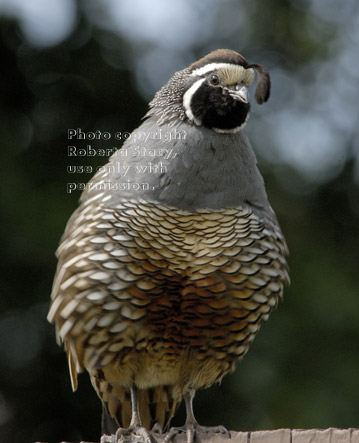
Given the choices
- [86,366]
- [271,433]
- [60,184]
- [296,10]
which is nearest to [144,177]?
[86,366]

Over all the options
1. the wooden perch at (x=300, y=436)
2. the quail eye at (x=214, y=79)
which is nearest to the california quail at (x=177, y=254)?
the quail eye at (x=214, y=79)

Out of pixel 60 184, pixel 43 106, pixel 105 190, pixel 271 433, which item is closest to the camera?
pixel 271 433

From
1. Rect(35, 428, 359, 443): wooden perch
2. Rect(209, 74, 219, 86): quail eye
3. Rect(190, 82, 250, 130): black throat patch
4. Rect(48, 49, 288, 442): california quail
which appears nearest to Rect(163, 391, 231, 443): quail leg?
Rect(48, 49, 288, 442): california quail

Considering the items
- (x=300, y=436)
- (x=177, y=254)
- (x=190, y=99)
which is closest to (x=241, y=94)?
(x=190, y=99)

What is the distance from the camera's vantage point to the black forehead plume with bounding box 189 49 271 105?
13.8 feet

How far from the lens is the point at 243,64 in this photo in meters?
4.20

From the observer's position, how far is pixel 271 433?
9.81 feet

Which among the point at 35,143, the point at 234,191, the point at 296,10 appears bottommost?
the point at 234,191

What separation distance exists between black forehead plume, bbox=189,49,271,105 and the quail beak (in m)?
0.13

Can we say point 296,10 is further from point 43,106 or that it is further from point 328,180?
point 43,106

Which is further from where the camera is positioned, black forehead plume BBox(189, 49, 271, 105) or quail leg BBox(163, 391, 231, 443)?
black forehead plume BBox(189, 49, 271, 105)

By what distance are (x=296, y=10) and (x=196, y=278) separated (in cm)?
401

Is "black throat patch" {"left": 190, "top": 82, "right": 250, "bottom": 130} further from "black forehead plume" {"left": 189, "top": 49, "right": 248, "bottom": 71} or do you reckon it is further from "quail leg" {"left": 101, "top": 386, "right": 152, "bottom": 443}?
"quail leg" {"left": 101, "top": 386, "right": 152, "bottom": 443}

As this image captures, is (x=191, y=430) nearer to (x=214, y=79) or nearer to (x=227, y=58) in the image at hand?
(x=214, y=79)
